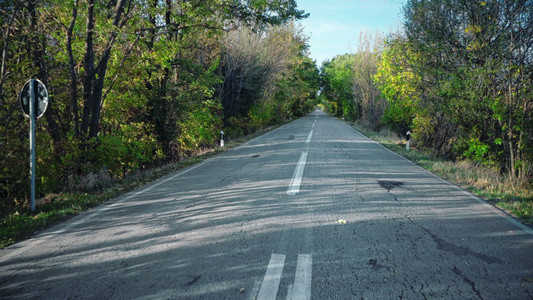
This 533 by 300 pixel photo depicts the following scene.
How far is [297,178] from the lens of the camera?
765 cm

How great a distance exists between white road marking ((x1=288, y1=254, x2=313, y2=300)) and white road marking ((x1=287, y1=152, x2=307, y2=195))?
9.27 feet

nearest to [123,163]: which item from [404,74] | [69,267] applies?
[69,267]

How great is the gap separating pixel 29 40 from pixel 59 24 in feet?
3.30

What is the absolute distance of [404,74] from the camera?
43.5ft

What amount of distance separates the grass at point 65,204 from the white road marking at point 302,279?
389cm

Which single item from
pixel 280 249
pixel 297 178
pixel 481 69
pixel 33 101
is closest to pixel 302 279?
pixel 280 249

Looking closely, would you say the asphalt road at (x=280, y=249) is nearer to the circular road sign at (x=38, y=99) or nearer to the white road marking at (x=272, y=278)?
the white road marking at (x=272, y=278)

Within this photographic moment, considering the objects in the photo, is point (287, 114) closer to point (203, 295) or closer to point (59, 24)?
point (59, 24)

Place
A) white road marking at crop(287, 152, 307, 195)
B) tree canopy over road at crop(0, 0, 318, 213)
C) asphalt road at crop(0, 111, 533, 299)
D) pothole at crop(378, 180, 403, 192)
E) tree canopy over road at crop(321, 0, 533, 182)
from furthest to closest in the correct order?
tree canopy over road at crop(321, 0, 533, 182) → tree canopy over road at crop(0, 0, 318, 213) → pothole at crop(378, 180, 403, 192) → white road marking at crop(287, 152, 307, 195) → asphalt road at crop(0, 111, 533, 299)

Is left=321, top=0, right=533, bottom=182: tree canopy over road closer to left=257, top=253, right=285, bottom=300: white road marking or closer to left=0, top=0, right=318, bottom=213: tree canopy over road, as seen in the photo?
left=0, top=0, right=318, bottom=213: tree canopy over road

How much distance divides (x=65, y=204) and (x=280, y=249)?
182 inches

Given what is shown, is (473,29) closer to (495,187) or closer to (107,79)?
(495,187)

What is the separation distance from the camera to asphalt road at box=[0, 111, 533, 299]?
3037 mm

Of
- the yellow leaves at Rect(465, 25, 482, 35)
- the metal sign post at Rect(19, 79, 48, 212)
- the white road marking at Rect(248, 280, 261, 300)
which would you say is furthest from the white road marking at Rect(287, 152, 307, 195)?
the yellow leaves at Rect(465, 25, 482, 35)
